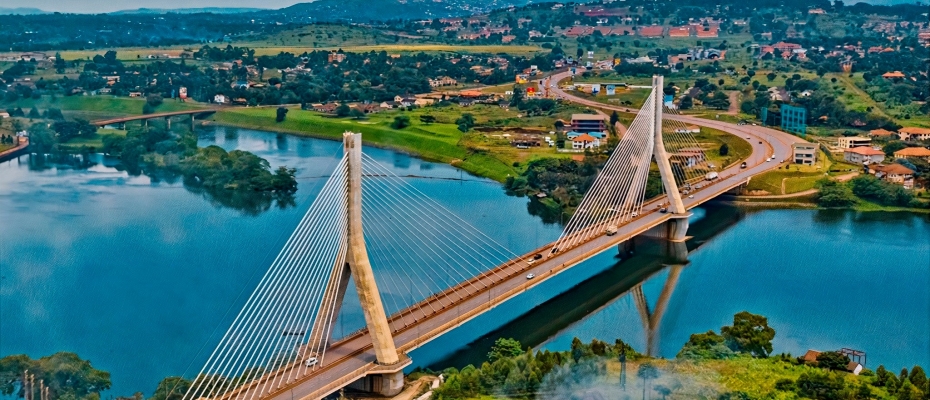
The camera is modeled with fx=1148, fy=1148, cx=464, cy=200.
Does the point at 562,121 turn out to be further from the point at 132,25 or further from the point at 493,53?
the point at 132,25

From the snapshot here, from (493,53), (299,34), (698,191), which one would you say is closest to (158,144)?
(698,191)

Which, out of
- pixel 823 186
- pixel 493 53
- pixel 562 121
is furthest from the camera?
pixel 493 53

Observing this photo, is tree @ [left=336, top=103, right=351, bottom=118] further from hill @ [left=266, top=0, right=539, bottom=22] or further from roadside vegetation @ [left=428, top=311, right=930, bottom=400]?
hill @ [left=266, top=0, right=539, bottom=22]

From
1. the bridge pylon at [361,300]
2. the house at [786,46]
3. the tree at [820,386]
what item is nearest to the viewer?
the tree at [820,386]

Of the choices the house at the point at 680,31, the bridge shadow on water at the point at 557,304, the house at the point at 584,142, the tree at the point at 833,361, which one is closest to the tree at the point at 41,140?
the house at the point at 584,142

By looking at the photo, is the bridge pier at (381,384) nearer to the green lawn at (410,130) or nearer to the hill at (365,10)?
the green lawn at (410,130)

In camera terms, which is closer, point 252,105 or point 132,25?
point 252,105

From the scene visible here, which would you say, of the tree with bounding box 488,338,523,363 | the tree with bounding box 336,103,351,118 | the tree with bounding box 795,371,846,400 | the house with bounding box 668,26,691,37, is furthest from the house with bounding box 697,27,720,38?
the tree with bounding box 795,371,846,400
